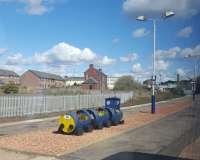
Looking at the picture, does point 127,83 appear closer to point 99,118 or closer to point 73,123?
point 99,118

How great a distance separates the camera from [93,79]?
101 meters

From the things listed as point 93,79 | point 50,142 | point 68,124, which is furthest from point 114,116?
point 93,79

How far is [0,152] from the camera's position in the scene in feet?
32.8

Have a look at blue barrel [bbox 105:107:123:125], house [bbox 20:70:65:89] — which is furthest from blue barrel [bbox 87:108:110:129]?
house [bbox 20:70:65:89]

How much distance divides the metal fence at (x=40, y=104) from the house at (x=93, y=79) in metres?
60.5

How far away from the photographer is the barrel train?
14.0 metres

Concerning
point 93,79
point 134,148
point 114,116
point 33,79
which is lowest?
point 134,148

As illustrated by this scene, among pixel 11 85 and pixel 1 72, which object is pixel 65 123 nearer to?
pixel 11 85

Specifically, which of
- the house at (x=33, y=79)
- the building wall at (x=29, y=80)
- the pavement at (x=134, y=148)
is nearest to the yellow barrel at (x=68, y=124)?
the pavement at (x=134, y=148)

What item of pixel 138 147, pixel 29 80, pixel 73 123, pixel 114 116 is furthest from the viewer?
Result: pixel 29 80

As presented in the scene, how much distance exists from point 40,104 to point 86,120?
1209cm

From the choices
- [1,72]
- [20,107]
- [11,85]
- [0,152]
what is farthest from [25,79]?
[0,152]

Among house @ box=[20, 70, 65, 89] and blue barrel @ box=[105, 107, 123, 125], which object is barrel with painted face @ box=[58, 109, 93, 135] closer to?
blue barrel @ box=[105, 107, 123, 125]

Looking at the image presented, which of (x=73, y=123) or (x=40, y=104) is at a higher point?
(x=40, y=104)
